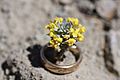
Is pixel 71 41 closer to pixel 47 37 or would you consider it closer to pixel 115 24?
pixel 47 37

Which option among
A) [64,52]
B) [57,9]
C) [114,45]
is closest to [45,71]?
[64,52]

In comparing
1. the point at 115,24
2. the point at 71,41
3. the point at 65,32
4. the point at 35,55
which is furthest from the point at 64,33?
the point at 115,24

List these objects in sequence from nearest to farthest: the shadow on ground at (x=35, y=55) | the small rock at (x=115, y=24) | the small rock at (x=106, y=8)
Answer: the shadow on ground at (x=35, y=55) → the small rock at (x=115, y=24) → the small rock at (x=106, y=8)

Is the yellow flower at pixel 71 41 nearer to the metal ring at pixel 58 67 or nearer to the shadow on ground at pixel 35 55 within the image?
the metal ring at pixel 58 67

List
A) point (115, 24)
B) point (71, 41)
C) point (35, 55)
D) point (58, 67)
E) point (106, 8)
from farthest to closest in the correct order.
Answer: point (106, 8) < point (115, 24) < point (35, 55) < point (58, 67) < point (71, 41)

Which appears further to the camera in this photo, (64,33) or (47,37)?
(47,37)

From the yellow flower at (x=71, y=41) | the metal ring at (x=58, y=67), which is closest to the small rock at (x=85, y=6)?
the metal ring at (x=58, y=67)

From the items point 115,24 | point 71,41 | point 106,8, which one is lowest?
point 115,24

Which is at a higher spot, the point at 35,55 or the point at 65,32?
the point at 65,32
